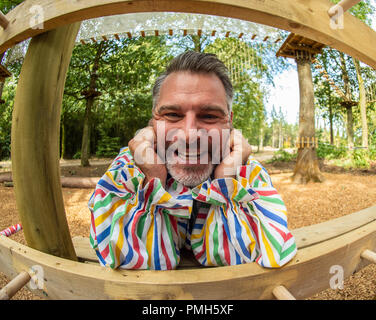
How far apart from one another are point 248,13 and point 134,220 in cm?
71

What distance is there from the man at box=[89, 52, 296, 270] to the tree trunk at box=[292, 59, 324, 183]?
14.8 ft

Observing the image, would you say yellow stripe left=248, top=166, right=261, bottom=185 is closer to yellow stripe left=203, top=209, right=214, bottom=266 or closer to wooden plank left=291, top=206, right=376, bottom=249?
yellow stripe left=203, top=209, right=214, bottom=266

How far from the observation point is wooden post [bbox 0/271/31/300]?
610 millimetres

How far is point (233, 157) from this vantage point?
0.81 metres

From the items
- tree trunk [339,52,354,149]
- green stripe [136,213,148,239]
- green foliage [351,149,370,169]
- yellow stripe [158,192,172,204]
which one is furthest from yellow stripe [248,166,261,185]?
tree trunk [339,52,354,149]

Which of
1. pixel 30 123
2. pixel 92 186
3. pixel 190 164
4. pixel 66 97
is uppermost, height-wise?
pixel 66 97

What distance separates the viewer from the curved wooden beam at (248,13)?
21.8 inches

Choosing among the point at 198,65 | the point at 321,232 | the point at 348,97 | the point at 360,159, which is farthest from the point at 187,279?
the point at 348,97

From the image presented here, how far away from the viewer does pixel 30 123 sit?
31.4 inches

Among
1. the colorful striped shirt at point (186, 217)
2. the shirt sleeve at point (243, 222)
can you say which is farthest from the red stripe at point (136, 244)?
the shirt sleeve at point (243, 222)

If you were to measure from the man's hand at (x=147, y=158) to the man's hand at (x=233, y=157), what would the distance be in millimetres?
225
